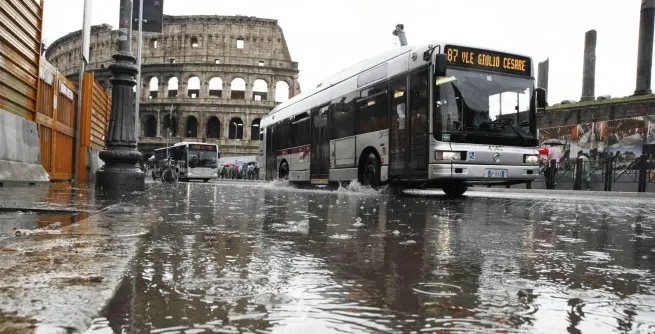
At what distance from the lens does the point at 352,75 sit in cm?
1252

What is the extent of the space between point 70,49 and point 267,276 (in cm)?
8385

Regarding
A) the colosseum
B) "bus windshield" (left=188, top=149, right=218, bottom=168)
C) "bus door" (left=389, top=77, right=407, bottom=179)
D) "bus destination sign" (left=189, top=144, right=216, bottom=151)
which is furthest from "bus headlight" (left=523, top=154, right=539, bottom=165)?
the colosseum

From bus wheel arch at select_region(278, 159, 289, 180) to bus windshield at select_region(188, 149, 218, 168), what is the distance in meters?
17.6

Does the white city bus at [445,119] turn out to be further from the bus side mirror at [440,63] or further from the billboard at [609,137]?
the billboard at [609,137]

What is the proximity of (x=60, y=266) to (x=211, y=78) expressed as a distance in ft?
223

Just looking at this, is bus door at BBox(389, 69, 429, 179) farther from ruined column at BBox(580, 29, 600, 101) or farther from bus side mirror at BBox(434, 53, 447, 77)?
ruined column at BBox(580, 29, 600, 101)

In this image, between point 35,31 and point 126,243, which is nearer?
point 126,243

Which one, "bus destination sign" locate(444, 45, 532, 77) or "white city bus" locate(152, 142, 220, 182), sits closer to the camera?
"bus destination sign" locate(444, 45, 532, 77)

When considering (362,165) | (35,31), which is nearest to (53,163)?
(35,31)

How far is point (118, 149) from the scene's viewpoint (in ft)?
26.1

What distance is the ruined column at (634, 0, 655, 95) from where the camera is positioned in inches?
1266

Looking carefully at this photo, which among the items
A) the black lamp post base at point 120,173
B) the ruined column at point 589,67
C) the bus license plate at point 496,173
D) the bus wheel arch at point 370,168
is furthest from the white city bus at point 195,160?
the ruined column at point 589,67

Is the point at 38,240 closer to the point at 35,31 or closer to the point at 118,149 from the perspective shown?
the point at 118,149

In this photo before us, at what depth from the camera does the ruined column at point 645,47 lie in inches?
1266
